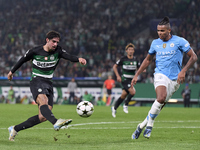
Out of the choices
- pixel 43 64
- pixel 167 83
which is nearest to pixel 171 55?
pixel 167 83

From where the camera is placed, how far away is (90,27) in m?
34.0

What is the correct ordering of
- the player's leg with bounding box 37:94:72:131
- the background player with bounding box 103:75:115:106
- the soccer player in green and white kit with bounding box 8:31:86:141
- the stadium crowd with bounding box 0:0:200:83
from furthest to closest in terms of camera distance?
the stadium crowd with bounding box 0:0:200:83 < the background player with bounding box 103:75:115:106 < the soccer player in green and white kit with bounding box 8:31:86:141 < the player's leg with bounding box 37:94:72:131

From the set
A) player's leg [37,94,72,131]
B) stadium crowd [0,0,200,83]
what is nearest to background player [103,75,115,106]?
stadium crowd [0,0,200,83]

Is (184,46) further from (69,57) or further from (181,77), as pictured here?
(69,57)

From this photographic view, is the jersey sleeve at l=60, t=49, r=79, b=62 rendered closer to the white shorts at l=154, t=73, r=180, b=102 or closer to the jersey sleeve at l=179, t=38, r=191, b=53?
the white shorts at l=154, t=73, r=180, b=102

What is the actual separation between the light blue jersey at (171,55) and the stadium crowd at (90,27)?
61.8 feet

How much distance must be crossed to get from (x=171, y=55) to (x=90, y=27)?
26688mm

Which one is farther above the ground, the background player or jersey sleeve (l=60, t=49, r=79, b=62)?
jersey sleeve (l=60, t=49, r=79, b=62)

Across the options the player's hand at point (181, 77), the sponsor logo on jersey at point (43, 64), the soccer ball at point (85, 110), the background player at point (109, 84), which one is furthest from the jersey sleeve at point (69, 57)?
the background player at point (109, 84)

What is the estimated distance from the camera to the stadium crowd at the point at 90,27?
95.5 feet

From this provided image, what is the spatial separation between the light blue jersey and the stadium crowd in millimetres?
18851

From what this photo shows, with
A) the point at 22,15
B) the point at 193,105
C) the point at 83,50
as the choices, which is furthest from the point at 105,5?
the point at 193,105

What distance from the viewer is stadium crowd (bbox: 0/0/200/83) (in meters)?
29.1

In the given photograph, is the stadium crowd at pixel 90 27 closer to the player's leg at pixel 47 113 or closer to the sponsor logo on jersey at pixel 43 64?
the sponsor logo on jersey at pixel 43 64
